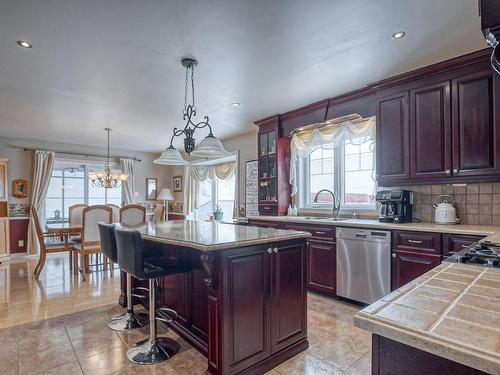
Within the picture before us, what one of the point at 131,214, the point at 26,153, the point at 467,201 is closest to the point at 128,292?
the point at 131,214

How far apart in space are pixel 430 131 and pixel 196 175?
558 centimetres

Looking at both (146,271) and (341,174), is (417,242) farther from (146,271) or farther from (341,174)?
(146,271)

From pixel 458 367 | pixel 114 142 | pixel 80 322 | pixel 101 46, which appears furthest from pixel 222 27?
pixel 114 142

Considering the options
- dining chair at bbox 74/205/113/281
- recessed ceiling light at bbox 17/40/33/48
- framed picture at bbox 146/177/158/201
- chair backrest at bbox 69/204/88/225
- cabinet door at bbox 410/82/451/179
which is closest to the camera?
recessed ceiling light at bbox 17/40/33/48

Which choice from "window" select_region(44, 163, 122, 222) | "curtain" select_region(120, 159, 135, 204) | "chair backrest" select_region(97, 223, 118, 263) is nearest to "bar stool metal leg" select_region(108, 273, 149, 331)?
"chair backrest" select_region(97, 223, 118, 263)

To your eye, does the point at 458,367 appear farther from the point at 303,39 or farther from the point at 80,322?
the point at 80,322

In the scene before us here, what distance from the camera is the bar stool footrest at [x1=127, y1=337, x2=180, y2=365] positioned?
2.09 meters

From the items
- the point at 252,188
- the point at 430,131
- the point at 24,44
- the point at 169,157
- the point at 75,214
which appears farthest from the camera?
the point at 252,188

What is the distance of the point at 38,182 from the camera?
20.1 feet

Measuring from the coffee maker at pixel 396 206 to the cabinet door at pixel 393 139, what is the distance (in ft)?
0.59

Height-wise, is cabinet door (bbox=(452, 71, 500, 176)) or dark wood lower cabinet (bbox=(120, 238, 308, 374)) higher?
cabinet door (bbox=(452, 71, 500, 176))

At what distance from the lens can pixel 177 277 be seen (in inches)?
102

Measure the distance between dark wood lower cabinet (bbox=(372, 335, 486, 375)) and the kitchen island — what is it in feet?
3.65

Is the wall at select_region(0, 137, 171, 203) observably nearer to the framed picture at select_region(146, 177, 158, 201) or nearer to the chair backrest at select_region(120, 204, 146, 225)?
the framed picture at select_region(146, 177, 158, 201)
